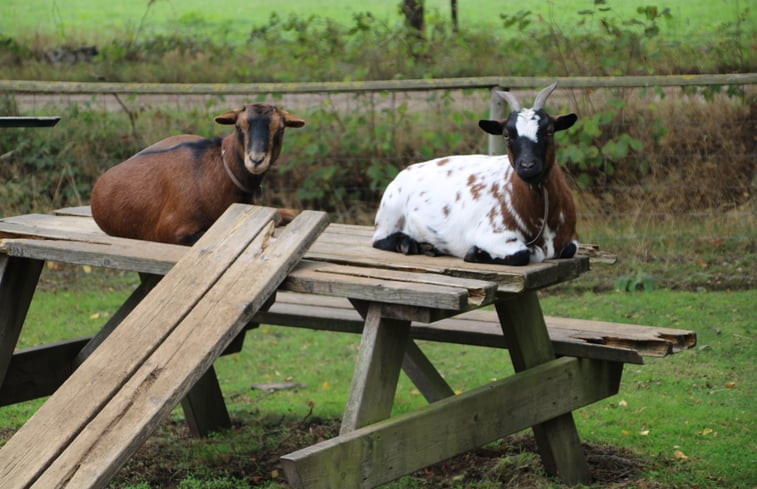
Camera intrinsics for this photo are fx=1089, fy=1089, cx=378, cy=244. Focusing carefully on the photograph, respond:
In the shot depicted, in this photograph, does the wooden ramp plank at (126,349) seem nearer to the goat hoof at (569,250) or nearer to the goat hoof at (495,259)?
the goat hoof at (495,259)

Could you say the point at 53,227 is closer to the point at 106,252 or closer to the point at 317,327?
the point at 106,252

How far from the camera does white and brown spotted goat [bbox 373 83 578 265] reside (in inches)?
177

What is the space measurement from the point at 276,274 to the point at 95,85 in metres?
5.19

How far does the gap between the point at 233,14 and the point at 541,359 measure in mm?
15178

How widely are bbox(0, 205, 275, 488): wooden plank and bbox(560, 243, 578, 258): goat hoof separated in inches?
51.3

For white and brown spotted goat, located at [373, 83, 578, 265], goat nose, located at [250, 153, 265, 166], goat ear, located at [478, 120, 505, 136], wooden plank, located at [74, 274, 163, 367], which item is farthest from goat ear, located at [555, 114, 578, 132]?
wooden plank, located at [74, 274, 163, 367]

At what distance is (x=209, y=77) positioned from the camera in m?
13.2

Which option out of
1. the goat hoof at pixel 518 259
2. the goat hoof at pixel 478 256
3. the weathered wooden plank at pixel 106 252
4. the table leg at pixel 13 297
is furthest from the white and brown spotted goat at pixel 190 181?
the goat hoof at pixel 518 259

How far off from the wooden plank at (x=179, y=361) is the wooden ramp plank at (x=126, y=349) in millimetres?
37

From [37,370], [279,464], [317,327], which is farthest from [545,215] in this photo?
[37,370]

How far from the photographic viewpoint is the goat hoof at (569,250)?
15.7ft

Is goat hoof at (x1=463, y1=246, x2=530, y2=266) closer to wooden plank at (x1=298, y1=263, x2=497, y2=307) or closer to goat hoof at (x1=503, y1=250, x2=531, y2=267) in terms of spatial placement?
goat hoof at (x1=503, y1=250, x2=531, y2=267)

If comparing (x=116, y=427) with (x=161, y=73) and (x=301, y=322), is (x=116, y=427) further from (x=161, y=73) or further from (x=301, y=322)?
(x=161, y=73)

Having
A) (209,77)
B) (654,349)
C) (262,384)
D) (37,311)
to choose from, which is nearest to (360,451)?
(654,349)
